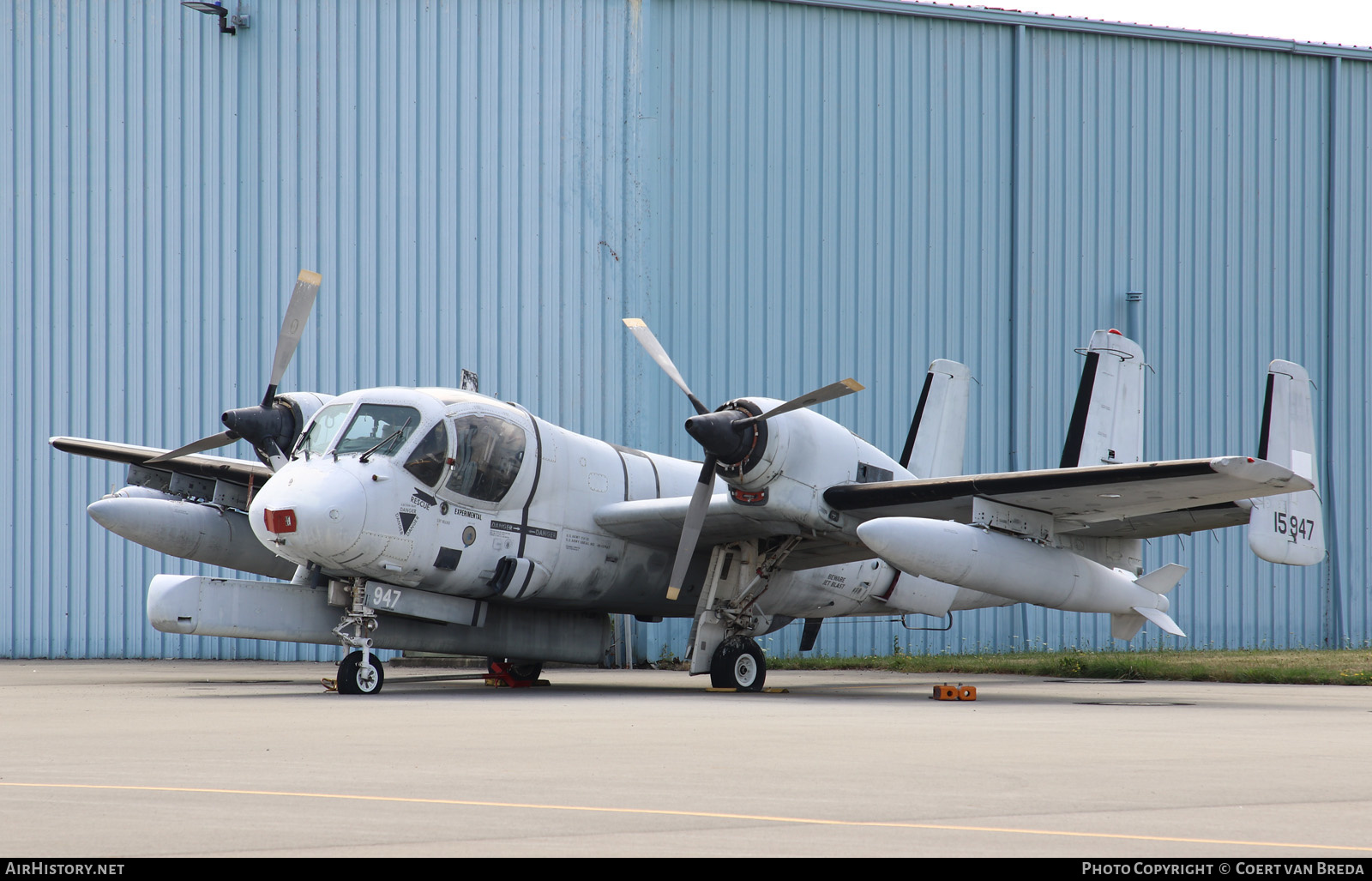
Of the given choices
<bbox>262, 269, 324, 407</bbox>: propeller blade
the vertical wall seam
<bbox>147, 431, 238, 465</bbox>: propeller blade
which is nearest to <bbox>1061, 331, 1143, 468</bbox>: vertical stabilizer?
<bbox>262, 269, 324, 407</bbox>: propeller blade

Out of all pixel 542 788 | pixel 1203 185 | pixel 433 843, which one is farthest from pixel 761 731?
pixel 1203 185

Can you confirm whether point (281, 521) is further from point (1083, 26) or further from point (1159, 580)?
point (1083, 26)

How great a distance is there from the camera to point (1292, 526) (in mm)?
15609

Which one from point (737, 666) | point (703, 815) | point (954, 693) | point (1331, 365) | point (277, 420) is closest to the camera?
point (703, 815)

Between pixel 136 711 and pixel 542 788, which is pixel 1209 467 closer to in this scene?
pixel 542 788

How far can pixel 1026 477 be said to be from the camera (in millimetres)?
14500

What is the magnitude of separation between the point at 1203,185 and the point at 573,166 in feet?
42.2

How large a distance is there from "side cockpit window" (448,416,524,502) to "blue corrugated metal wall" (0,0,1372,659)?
875cm

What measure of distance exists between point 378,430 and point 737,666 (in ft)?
16.6

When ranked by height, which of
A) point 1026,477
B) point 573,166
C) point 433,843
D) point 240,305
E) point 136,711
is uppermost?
point 573,166

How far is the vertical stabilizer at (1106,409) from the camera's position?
17312 millimetres

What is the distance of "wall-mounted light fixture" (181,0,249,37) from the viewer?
80.8ft

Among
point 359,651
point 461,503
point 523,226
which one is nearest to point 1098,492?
point 461,503

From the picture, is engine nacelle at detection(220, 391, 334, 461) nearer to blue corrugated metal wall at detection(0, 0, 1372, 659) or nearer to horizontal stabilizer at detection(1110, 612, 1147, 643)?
blue corrugated metal wall at detection(0, 0, 1372, 659)
